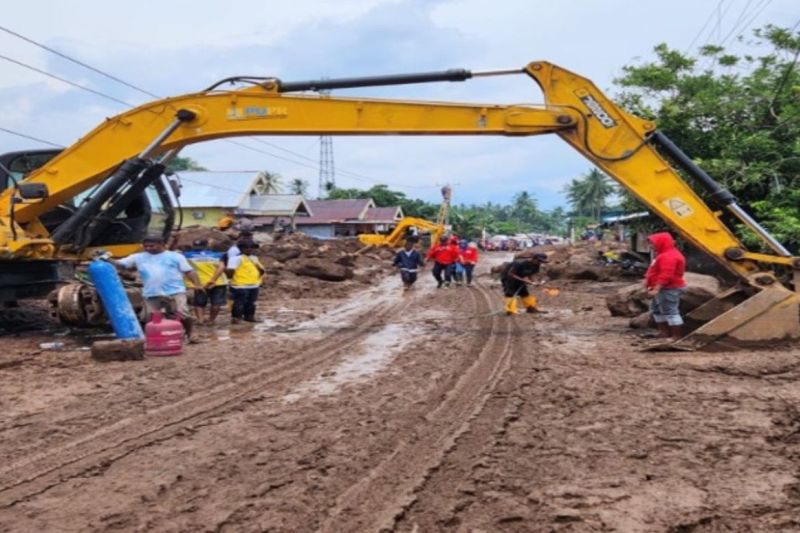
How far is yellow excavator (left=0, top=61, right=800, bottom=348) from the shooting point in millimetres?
9750

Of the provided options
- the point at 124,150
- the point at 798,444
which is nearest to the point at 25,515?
the point at 798,444

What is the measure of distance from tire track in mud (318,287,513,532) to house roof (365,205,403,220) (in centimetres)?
5720

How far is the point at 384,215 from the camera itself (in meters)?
65.8

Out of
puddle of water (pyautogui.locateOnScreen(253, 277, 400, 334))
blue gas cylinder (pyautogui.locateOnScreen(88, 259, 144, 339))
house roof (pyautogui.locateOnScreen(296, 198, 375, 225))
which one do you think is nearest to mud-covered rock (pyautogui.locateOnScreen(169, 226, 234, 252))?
puddle of water (pyautogui.locateOnScreen(253, 277, 400, 334))

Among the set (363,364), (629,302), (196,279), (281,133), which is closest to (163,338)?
(196,279)

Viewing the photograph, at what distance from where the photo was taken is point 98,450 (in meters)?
4.80

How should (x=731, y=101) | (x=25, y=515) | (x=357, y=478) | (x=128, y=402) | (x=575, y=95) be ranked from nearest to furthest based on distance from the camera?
(x=25, y=515), (x=357, y=478), (x=128, y=402), (x=575, y=95), (x=731, y=101)

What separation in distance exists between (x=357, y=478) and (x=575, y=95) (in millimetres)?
7605

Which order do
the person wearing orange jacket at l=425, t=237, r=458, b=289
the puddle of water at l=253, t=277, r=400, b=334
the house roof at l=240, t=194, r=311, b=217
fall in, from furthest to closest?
the house roof at l=240, t=194, r=311, b=217 → the person wearing orange jacket at l=425, t=237, r=458, b=289 → the puddle of water at l=253, t=277, r=400, b=334

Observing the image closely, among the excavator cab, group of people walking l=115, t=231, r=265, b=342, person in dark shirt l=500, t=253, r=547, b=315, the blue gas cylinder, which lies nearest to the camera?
the blue gas cylinder

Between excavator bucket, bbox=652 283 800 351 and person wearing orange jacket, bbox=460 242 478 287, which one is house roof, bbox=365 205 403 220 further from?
excavator bucket, bbox=652 283 800 351

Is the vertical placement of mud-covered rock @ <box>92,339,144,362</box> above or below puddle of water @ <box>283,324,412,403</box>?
above

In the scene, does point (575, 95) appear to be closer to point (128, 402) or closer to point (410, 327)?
point (410, 327)

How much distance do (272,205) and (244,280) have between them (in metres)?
41.5
